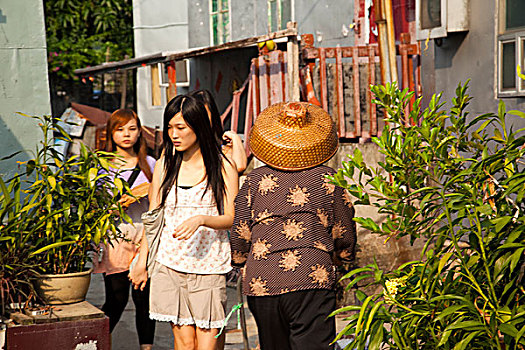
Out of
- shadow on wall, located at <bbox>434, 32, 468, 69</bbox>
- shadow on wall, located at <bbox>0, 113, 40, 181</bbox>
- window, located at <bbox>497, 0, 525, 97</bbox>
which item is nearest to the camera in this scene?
shadow on wall, located at <bbox>0, 113, 40, 181</bbox>

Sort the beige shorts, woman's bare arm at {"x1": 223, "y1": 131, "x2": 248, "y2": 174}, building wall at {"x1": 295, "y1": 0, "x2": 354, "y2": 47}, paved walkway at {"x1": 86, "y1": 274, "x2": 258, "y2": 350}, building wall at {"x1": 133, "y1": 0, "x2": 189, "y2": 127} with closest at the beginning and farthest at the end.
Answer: the beige shorts < woman's bare arm at {"x1": 223, "y1": 131, "x2": 248, "y2": 174} < paved walkway at {"x1": 86, "y1": 274, "x2": 258, "y2": 350} < building wall at {"x1": 295, "y1": 0, "x2": 354, "y2": 47} < building wall at {"x1": 133, "y1": 0, "x2": 189, "y2": 127}

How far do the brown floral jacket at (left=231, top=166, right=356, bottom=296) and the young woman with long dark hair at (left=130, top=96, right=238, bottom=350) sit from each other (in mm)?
540

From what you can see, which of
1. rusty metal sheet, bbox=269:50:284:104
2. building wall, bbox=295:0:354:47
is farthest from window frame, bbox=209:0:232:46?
rusty metal sheet, bbox=269:50:284:104

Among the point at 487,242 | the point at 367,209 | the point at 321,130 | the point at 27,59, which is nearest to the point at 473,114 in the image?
the point at 367,209

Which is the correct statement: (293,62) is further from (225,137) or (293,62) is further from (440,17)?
(225,137)

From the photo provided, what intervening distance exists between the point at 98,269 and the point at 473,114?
3.69 m

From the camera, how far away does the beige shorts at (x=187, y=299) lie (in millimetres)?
4418

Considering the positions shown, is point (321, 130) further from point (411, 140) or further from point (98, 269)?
point (98, 269)

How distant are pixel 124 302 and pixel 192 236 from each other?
1295mm

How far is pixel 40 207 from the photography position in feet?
14.9

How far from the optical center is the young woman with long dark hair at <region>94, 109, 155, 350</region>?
208 inches

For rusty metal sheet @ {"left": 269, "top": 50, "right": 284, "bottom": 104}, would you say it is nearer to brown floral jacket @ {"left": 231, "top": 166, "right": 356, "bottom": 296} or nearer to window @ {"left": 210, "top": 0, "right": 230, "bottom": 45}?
brown floral jacket @ {"left": 231, "top": 166, "right": 356, "bottom": 296}

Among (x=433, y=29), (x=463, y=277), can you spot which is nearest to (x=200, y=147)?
(x=463, y=277)

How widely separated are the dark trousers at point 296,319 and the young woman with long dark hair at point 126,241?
1.51 meters
